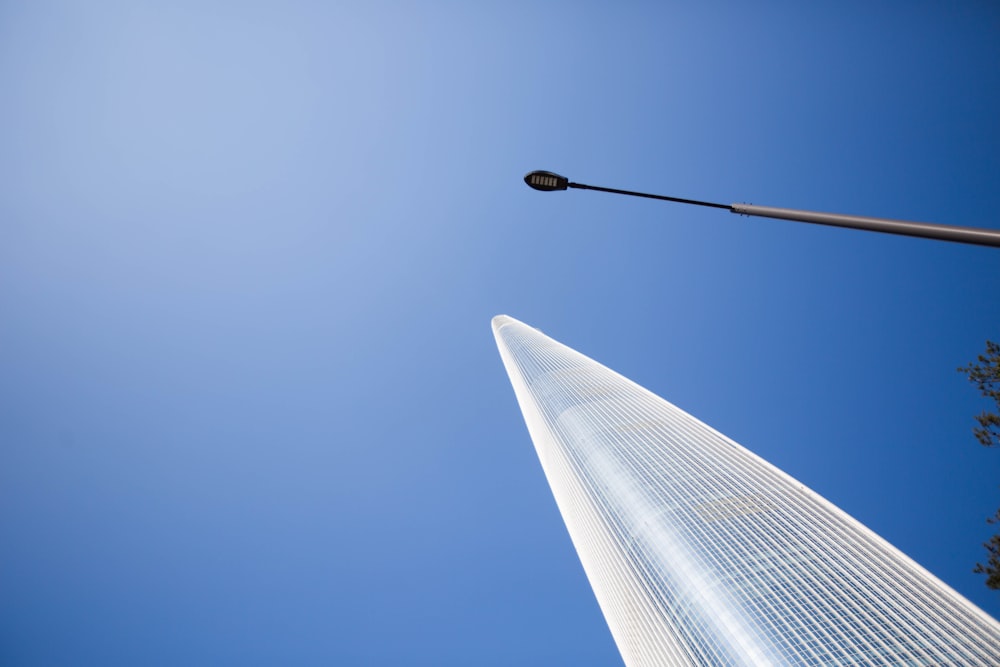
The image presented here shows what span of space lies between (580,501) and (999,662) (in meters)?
58.8

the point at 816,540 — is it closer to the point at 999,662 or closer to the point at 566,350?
the point at 999,662

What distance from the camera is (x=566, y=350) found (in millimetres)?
132250

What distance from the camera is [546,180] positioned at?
11477 mm

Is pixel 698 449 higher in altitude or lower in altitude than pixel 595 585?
higher

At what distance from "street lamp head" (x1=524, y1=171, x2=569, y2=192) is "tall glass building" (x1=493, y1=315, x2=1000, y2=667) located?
5857cm

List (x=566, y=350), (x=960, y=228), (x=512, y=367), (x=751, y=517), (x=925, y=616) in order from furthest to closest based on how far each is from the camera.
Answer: (x=512, y=367)
(x=566, y=350)
(x=751, y=517)
(x=925, y=616)
(x=960, y=228)

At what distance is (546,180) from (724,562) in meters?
64.2

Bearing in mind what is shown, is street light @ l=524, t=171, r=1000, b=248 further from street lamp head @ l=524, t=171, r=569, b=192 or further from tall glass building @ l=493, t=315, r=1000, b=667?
tall glass building @ l=493, t=315, r=1000, b=667

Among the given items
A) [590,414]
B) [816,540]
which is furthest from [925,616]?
[590,414]

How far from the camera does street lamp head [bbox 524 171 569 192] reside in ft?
37.4

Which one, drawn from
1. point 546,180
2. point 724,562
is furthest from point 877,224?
point 724,562

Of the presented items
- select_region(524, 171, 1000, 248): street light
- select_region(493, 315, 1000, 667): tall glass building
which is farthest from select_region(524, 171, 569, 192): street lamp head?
select_region(493, 315, 1000, 667): tall glass building

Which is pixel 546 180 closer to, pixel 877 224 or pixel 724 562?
pixel 877 224

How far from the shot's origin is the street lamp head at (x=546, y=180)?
449 inches
